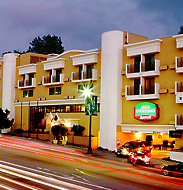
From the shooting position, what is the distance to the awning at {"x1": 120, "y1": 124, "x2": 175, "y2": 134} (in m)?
39.2

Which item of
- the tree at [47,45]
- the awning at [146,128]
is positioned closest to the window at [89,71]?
the awning at [146,128]

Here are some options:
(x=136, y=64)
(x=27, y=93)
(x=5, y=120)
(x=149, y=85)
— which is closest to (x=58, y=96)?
(x=27, y=93)

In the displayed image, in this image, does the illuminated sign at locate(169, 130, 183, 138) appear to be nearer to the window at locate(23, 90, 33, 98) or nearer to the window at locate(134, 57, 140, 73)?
the window at locate(134, 57, 140, 73)

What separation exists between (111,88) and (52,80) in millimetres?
12688

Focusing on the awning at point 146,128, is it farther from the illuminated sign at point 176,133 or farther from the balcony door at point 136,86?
the balcony door at point 136,86

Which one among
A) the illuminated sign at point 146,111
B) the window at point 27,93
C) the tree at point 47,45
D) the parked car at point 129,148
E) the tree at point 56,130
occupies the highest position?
the tree at point 47,45

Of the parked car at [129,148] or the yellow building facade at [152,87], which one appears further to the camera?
the yellow building facade at [152,87]

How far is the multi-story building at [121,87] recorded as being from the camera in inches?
1556

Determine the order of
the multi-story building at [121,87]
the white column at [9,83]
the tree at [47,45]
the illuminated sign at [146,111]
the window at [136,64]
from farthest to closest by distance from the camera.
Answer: the tree at [47,45], the white column at [9,83], the window at [136,64], the illuminated sign at [146,111], the multi-story building at [121,87]

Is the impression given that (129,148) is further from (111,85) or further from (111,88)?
(111,85)

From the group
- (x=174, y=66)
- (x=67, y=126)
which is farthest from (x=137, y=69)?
(x=67, y=126)

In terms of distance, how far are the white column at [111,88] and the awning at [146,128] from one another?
1502 millimetres

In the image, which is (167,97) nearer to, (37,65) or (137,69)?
(137,69)

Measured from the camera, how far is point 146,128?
135 feet
